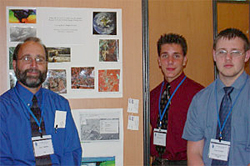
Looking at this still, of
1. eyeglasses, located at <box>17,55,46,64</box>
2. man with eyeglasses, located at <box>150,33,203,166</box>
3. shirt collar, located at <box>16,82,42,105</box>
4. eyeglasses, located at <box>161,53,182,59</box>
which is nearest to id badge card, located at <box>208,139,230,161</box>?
man with eyeglasses, located at <box>150,33,203,166</box>

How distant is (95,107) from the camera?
8.34ft

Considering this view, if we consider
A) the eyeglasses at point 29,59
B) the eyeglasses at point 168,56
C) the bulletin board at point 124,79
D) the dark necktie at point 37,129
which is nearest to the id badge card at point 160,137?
the bulletin board at point 124,79

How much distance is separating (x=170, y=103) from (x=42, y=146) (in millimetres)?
1267

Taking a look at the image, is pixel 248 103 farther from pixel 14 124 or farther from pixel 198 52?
pixel 14 124

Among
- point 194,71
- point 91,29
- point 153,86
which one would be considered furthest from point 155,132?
point 91,29

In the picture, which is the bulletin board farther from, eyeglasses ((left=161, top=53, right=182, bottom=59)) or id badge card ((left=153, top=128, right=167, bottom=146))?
eyeglasses ((left=161, top=53, right=182, bottom=59))

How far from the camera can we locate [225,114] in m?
2.22

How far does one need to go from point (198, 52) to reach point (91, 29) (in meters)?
1.29

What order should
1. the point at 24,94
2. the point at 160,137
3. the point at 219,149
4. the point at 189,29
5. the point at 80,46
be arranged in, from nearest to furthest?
the point at 219,149 → the point at 24,94 → the point at 80,46 → the point at 160,137 → the point at 189,29

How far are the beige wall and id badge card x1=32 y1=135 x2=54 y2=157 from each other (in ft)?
4.11

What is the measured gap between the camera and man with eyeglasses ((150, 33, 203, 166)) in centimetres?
273

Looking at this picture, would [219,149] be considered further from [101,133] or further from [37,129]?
[37,129]

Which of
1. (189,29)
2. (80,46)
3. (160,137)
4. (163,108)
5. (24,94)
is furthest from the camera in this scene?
(189,29)

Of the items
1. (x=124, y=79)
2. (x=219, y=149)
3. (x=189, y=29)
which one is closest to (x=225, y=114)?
(x=219, y=149)
